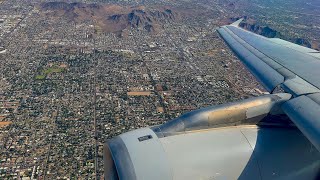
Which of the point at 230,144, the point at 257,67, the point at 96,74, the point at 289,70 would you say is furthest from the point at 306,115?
the point at 96,74

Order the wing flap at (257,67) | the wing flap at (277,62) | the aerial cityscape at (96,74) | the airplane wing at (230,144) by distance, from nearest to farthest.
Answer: the airplane wing at (230,144) < the wing flap at (277,62) < the wing flap at (257,67) < the aerial cityscape at (96,74)

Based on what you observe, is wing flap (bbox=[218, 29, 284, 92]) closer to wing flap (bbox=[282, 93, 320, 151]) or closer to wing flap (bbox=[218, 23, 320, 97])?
wing flap (bbox=[218, 23, 320, 97])

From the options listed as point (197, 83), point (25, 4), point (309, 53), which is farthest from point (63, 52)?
point (309, 53)

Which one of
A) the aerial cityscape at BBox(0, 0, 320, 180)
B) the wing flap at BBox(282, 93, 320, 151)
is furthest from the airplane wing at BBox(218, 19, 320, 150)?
the aerial cityscape at BBox(0, 0, 320, 180)

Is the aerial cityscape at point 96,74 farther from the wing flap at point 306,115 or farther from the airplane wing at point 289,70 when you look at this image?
the wing flap at point 306,115

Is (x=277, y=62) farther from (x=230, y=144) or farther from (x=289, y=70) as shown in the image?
(x=230, y=144)

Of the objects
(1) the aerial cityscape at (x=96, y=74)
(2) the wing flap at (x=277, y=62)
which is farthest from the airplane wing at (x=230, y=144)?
(1) the aerial cityscape at (x=96, y=74)
